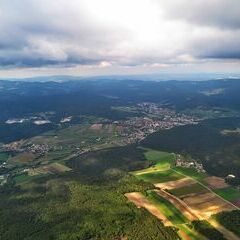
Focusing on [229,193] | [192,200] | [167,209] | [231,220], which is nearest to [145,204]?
[167,209]

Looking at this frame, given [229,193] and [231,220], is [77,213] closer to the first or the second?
[231,220]

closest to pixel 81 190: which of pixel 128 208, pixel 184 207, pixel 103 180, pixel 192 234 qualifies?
pixel 103 180

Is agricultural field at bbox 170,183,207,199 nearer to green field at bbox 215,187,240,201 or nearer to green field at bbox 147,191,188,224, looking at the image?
green field at bbox 215,187,240,201

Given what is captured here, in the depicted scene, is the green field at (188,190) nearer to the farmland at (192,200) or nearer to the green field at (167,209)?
the farmland at (192,200)

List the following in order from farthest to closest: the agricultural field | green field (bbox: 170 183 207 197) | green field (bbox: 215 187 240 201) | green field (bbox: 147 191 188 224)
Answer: green field (bbox: 170 183 207 197), the agricultural field, green field (bbox: 215 187 240 201), green field (bbox: 147 191 188 224)

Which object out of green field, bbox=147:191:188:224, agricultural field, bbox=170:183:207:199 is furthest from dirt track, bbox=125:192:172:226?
agricultural field, bbox=170:183:207:199

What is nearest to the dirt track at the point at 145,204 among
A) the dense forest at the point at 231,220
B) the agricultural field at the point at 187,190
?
the agricultural field at the point at 187,190
